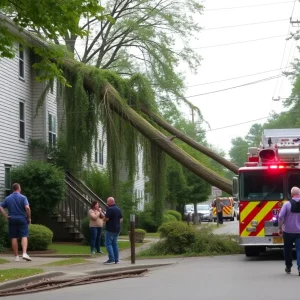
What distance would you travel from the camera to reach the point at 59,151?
32.5 metres

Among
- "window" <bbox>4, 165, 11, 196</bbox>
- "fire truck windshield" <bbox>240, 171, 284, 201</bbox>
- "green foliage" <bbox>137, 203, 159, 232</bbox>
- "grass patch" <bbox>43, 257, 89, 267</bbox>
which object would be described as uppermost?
"window" <bbox>4, 165, 11, 196</bbox>

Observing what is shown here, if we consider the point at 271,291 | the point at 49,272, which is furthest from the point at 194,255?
the point at 271,291

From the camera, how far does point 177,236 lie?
22891 mm

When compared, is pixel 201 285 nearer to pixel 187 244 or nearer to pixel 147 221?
pixel 187 244

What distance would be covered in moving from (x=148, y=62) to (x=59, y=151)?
1311 centimetres

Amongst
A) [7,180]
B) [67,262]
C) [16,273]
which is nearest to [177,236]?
[67,262]

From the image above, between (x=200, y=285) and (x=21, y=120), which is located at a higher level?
(x=21, y=120)

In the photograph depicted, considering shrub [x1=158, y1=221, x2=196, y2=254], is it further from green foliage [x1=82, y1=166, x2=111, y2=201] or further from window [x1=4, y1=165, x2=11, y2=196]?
green foliage [x1=82, y1=166, x2=111, y2=201]

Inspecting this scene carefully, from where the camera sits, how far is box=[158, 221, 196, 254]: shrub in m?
22.9

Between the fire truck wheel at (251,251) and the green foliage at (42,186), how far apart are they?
900cm

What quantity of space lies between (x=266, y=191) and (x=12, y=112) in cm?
1312

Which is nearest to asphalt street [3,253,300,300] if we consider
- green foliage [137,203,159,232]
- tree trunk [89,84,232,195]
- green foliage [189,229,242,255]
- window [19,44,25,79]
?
green foliage [189,229,242,255]

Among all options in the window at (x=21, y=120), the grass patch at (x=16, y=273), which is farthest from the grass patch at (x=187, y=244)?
the window at (x=21, y=120)

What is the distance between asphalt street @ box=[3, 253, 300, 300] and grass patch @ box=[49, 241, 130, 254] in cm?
623
